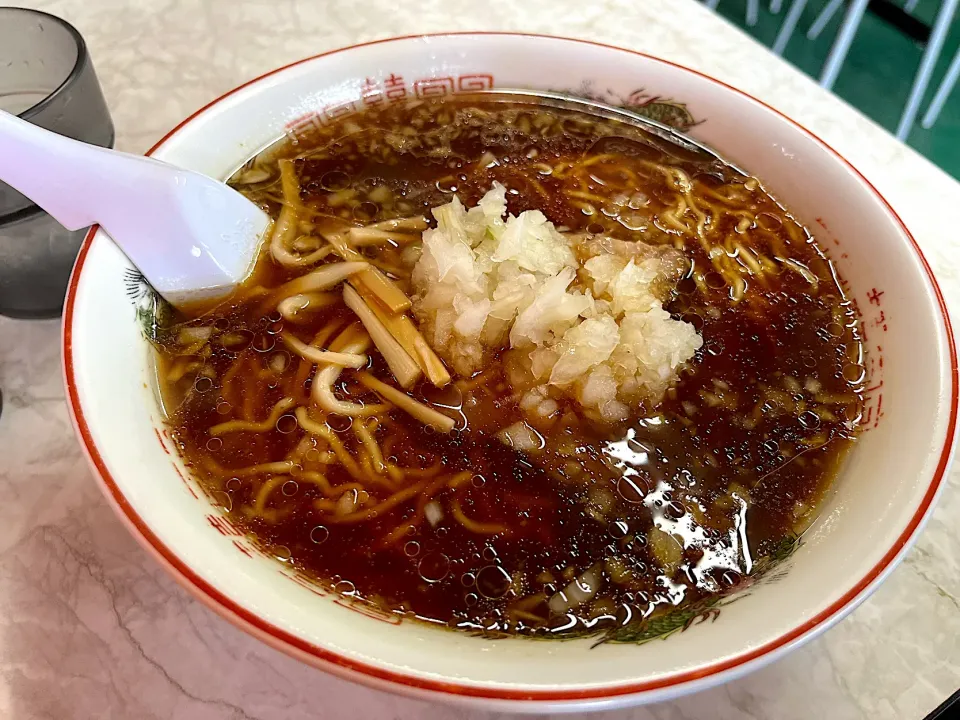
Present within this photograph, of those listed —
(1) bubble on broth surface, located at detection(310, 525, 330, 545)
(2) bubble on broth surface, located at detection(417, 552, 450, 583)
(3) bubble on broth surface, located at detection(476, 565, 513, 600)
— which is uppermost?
(3) bubble on broth surface, located at detection(476, 565, 513, 600)

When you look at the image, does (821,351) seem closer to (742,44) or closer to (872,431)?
(872,431)

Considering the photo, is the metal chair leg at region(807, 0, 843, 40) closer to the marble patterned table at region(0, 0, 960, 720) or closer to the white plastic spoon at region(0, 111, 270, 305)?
the marble patterned table at region(0, 0, 960, 720)

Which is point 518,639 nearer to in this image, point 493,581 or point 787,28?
point 493,581

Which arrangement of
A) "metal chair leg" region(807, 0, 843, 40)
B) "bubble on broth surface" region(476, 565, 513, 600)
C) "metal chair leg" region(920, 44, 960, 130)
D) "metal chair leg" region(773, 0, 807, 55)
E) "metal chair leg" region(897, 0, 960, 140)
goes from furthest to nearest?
1. "metal chair leg" region(807, 0, 843, 40)
2. "metal chair leg" region(773, 0, 807, 55)
3. "metal chair leg" region(920, 44, 960, 130)
4. "metal chair leg" region(897, 0, 960, 140)
5. "bubble on broth surface" region(476, 565, 513, 600)

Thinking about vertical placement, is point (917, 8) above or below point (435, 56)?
below

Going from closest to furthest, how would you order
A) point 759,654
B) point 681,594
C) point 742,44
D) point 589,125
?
point 759,654 < point 681,594 < point 589,125 < point 742,44

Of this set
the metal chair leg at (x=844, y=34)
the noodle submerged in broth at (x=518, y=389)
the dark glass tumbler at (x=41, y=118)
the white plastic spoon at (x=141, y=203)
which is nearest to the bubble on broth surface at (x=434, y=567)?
the noodle submerged in broth at (x=518, y=389)

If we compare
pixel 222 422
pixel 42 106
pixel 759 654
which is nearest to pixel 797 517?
pixel 759 654

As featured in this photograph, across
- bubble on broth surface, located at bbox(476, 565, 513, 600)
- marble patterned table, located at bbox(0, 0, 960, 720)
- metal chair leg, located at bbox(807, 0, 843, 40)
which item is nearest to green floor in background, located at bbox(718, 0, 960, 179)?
metal chair leg, located at bbox(807, 0, 843, 40)
